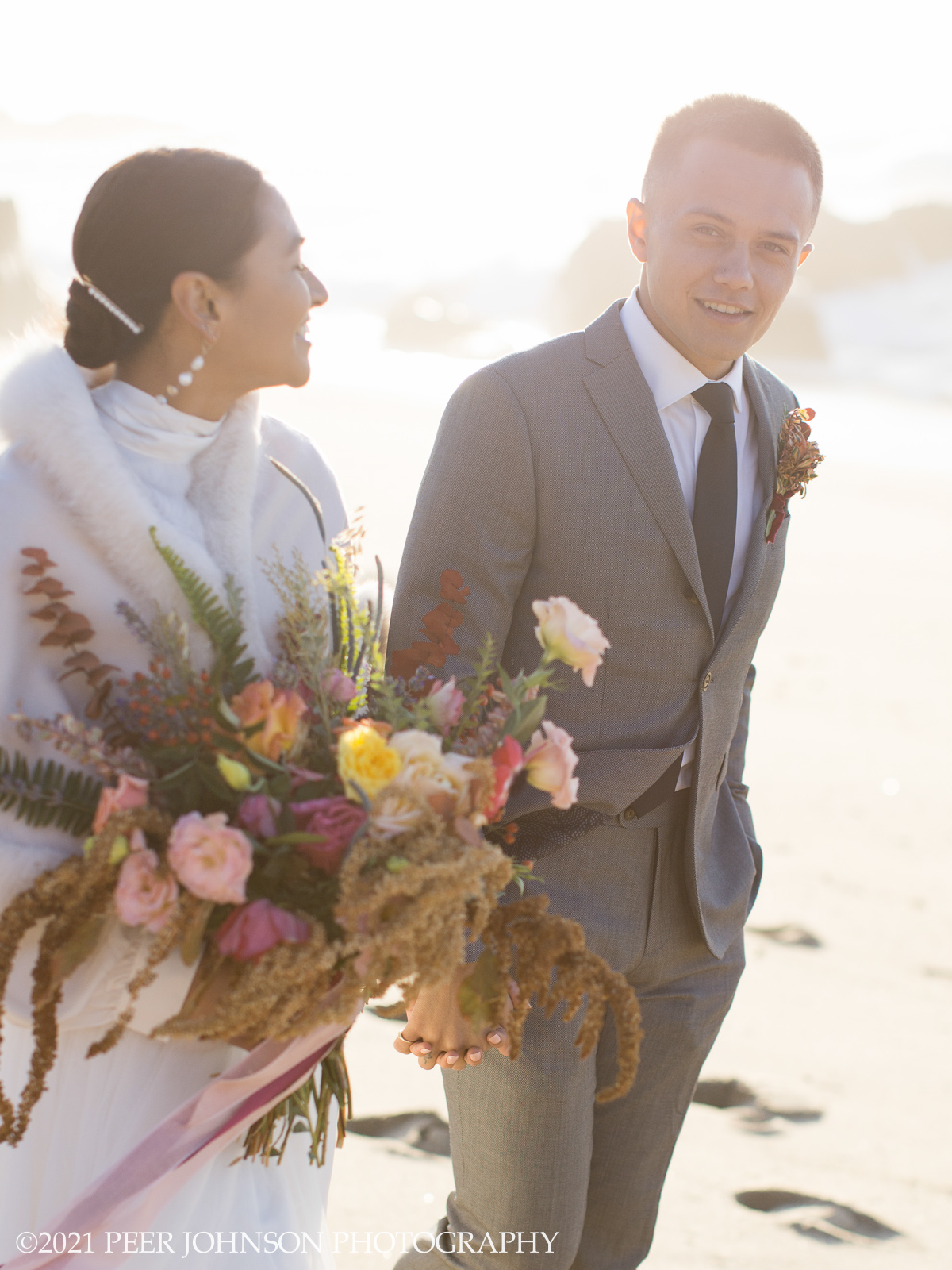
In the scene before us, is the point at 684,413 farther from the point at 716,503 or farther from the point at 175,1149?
the point at 175,1149

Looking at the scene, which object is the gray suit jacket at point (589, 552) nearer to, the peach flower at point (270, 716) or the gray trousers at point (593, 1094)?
the gray trousers at point (593, 1094)

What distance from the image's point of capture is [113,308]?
6.85 ft

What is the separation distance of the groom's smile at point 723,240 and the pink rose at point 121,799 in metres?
1.48

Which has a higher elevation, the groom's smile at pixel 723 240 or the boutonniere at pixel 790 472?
→ the groom's smile at pixel 723 240

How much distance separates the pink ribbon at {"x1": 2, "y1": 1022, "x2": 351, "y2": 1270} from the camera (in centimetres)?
196

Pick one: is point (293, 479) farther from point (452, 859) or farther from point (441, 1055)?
point (441, 1055)

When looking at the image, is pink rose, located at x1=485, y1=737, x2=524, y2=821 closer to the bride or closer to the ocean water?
the bride

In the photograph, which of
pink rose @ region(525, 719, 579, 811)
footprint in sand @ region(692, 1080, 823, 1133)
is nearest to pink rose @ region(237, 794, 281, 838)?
pink rose @ region(525, 719, 579, 811)

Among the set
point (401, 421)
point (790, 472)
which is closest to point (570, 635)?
point (790, 472)

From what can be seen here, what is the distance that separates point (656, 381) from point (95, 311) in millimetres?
1119

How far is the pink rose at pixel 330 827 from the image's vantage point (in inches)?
66.6

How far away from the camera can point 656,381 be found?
2.64 m

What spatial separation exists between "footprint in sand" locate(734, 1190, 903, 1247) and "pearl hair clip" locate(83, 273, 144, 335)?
104 inches

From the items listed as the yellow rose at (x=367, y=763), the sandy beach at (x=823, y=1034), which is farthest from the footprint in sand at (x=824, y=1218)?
the yellow rose at (x=367, y=763)
